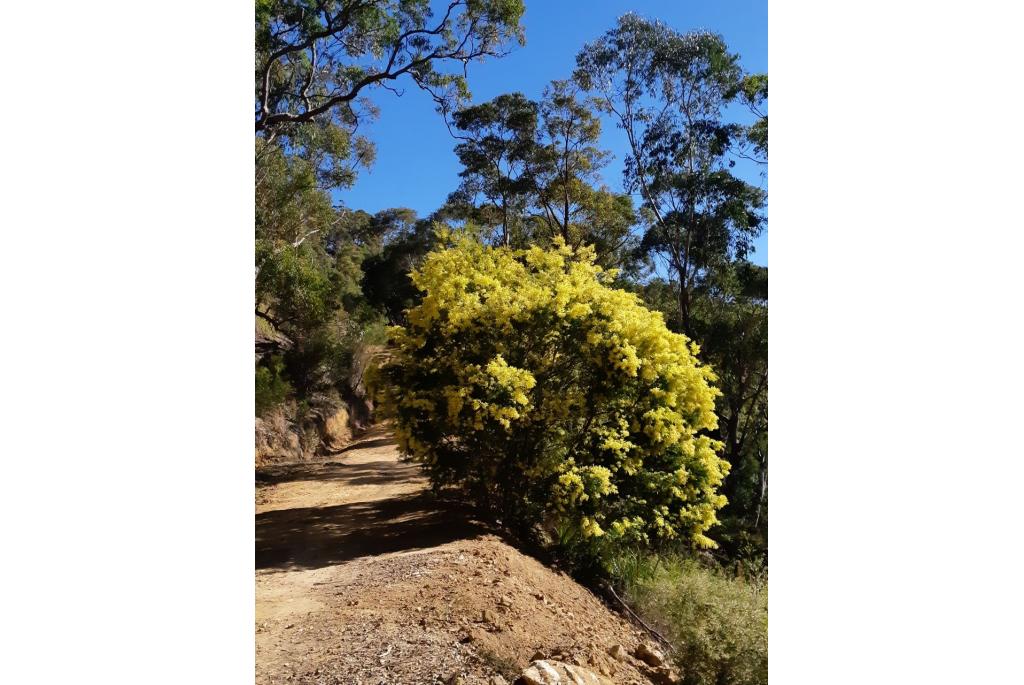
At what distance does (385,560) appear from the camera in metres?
2.80

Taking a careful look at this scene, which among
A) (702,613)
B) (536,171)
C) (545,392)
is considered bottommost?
(702,613)

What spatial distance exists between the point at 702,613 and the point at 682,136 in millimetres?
3211

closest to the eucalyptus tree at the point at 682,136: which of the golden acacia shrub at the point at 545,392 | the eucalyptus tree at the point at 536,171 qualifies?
the eucalyptus tree at the point at 536,171

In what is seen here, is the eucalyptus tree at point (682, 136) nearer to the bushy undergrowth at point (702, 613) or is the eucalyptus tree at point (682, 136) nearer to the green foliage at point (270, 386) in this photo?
the bushy undergrowth at point (702, 613)

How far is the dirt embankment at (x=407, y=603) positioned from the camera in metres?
2.03

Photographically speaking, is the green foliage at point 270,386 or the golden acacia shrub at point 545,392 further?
the green foliage at point 270,386

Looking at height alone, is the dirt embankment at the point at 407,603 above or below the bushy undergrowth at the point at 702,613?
above

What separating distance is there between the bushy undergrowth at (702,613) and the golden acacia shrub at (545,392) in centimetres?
20

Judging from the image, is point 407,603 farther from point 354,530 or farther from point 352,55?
point 352,55

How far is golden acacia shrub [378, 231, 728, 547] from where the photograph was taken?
10.2ft

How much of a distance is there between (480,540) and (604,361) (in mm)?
1087

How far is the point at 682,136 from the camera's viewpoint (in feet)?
14.7

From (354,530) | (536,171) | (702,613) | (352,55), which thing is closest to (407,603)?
(354,530)
